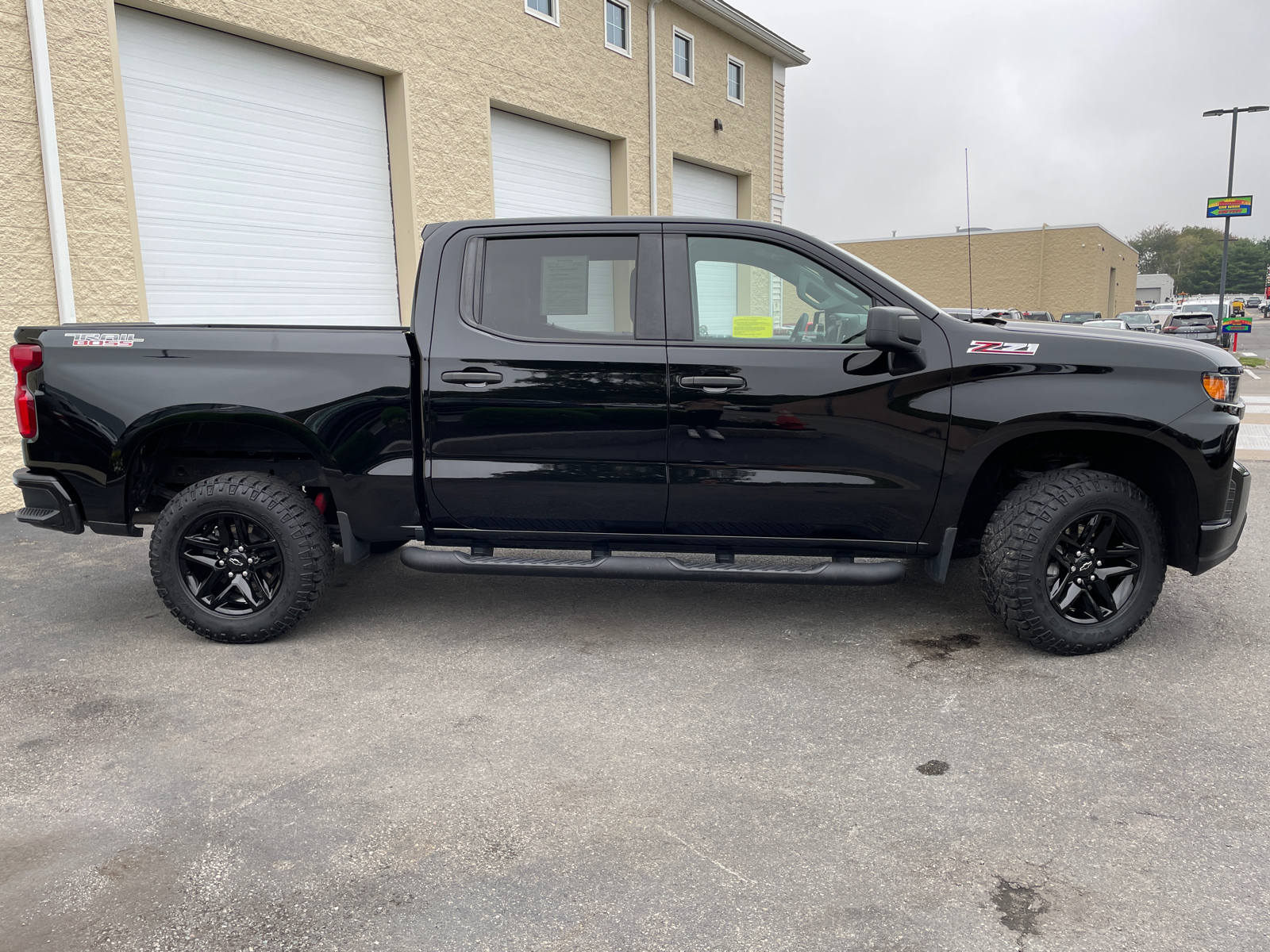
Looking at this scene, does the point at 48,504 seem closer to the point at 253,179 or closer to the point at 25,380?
the point at 25,380

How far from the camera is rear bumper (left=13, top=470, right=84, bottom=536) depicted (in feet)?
14.3

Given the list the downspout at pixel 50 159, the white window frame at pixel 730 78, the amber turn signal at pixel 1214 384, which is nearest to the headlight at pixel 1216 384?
the amber turn signal at pixel 1214 384

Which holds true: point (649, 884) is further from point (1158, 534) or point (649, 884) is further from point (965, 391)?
point (1158, 534)

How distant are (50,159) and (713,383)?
6694 mm

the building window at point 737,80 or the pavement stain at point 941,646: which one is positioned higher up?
the building window at point 737,80

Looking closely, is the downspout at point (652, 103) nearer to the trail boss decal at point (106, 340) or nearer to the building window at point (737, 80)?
the building window at point (737, 80)

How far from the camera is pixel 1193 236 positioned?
154 m

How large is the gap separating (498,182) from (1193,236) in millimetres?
174641

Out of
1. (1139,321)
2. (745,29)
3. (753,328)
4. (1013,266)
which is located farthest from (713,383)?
(1013,266)

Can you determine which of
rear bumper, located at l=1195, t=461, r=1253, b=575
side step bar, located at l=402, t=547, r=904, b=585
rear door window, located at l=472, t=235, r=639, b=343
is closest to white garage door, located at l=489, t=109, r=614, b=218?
rear door window, located at l=472, t=235, r=639, b=343

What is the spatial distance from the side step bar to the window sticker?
46.7 inches

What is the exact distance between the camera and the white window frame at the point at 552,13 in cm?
1300

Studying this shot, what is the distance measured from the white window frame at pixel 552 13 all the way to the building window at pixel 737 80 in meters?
5.95

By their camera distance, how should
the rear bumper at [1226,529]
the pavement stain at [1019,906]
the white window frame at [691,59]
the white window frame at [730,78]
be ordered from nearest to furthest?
the pavement stain at [1019,906]
the rear bumper at [1226,529]
the white window frame at [691,59]
the white window frame at [730,78]
